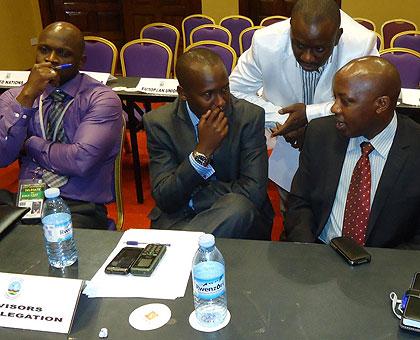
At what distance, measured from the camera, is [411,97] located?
3643mm

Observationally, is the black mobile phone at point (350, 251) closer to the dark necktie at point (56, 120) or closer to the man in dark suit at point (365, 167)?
the man in dark suit at point (365, 167)

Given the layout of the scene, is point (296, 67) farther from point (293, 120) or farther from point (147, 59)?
point (147, 59)

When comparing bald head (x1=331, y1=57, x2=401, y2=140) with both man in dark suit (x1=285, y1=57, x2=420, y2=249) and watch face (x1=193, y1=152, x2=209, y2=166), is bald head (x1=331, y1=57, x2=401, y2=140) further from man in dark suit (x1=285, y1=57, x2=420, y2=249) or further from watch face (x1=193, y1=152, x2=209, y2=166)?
watch face (x1=193, y1=152, x2=209, y2=166)

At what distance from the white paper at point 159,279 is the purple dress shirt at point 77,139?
0.79 metres

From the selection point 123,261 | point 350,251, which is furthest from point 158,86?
point 350,251

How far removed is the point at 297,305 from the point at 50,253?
798mm

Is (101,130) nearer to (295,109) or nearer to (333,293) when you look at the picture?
(295,109)

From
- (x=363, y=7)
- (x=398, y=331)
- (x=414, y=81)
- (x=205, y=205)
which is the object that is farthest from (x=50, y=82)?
(x=363, y=7)

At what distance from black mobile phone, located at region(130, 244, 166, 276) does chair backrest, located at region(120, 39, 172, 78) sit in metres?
3.29

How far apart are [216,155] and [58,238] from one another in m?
0.91

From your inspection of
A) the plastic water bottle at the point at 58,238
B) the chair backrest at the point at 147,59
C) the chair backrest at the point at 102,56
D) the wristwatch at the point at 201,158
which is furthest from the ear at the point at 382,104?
the chair backrest at the point at 102,56

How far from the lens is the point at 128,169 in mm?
4652

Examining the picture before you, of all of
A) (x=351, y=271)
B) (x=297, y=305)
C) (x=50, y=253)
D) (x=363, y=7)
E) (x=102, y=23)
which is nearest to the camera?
(x=297, y=305)

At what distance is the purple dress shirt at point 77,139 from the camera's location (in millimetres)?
2443
